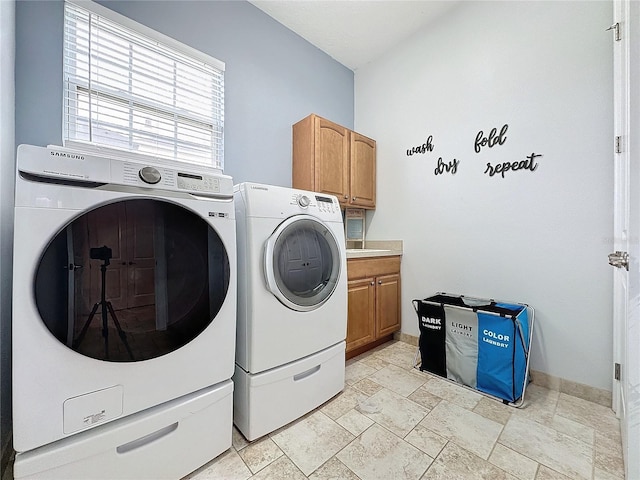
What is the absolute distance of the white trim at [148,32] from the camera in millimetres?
1454

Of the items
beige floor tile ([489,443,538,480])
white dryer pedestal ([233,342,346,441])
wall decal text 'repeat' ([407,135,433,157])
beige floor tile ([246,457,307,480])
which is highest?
wall decal text 'repeat' ([407,135,433,157])

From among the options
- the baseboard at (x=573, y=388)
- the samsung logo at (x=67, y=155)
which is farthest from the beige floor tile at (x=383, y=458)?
the samsung logo at (x=67, y=155)

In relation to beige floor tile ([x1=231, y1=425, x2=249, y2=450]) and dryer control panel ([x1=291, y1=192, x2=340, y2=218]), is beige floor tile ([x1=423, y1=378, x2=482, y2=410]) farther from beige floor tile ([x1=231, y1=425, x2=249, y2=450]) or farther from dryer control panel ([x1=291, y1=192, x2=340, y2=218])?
dryer control panel ([x1=291, y1=192, x2=340, y2=218])

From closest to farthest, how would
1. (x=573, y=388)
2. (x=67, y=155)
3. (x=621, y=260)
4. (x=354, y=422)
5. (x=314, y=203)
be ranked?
(x=67, y=155) < (x=621, y=260) < (x=354, y=422) < (x=314, y=203) < (x=573, y=388)

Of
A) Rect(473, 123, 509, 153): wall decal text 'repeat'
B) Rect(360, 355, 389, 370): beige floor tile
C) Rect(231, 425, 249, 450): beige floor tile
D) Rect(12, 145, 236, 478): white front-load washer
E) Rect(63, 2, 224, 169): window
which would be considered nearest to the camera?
Rect(12, 145, 236, 478): white front-load washer

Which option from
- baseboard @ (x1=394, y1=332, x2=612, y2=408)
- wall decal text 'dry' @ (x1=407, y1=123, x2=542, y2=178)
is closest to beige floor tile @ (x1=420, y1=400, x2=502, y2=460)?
baseboard @ (x1=394, y1=332, x2=612, y2=408)

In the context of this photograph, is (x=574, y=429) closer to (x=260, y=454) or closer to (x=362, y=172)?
(x=260, y=454)

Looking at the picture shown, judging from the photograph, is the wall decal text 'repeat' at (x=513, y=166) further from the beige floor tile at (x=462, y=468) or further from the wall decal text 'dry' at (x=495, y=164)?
the beige floor tile at (x=462, y=468)

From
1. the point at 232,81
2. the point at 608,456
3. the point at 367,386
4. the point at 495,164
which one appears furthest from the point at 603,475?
the point at 232,81

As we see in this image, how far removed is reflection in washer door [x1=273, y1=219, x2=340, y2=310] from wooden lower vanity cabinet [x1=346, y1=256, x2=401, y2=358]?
1.63 feet

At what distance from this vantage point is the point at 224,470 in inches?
42.3

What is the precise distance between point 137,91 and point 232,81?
0.68 meters

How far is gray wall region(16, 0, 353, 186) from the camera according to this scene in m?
1.32

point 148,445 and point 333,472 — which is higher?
point 148,445
